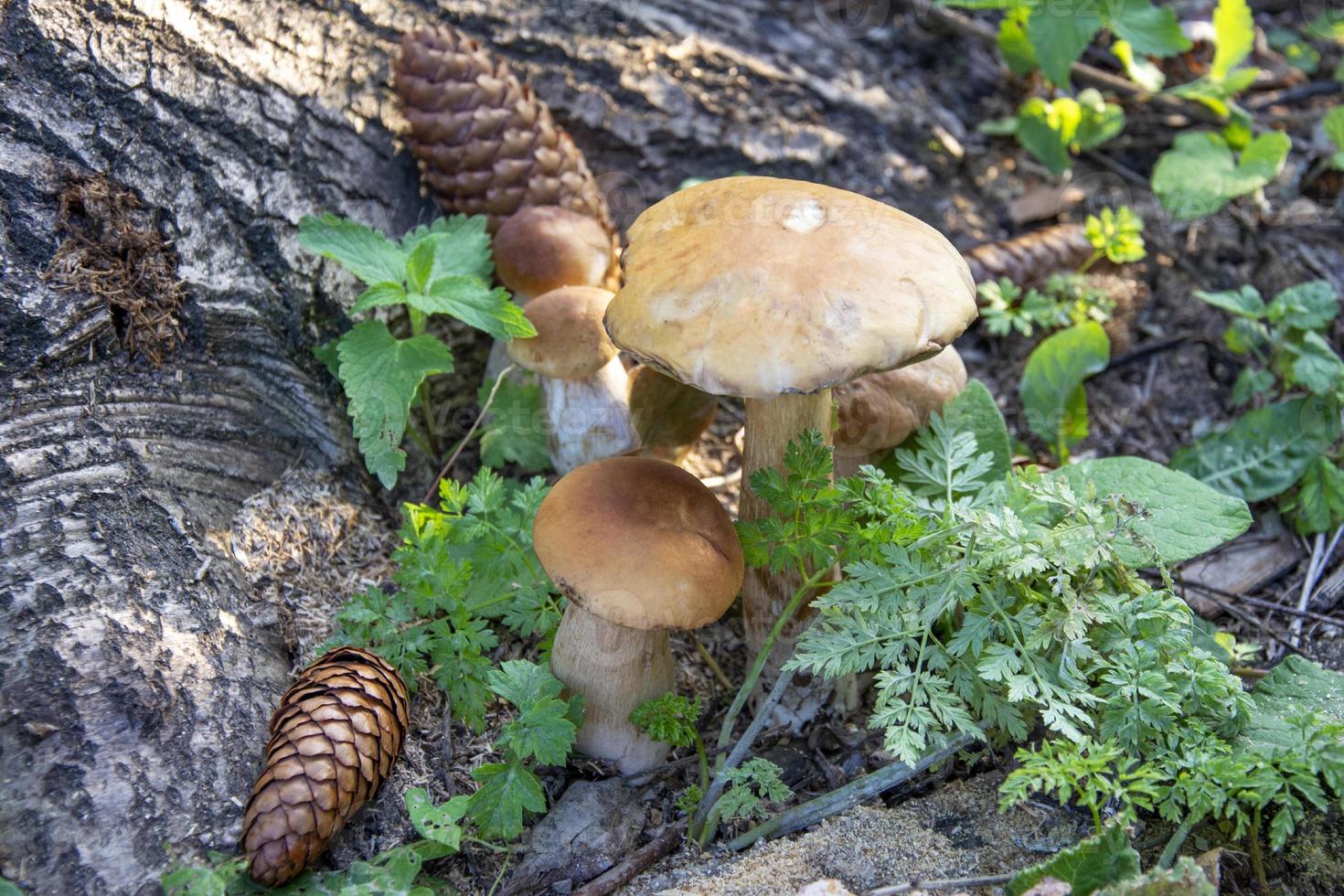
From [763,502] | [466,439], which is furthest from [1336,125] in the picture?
[466,439]

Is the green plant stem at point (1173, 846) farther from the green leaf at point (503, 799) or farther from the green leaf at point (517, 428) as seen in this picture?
the green leaf at point (517, 428)

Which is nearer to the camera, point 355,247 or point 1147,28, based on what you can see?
point 355,247

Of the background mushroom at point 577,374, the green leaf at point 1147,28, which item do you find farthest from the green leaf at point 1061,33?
the background mushroom at point 577,374

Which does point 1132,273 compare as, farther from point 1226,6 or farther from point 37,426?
point 37,426

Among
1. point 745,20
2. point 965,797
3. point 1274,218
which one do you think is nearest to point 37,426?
point 965,797

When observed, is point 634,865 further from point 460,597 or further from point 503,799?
point 460,597
